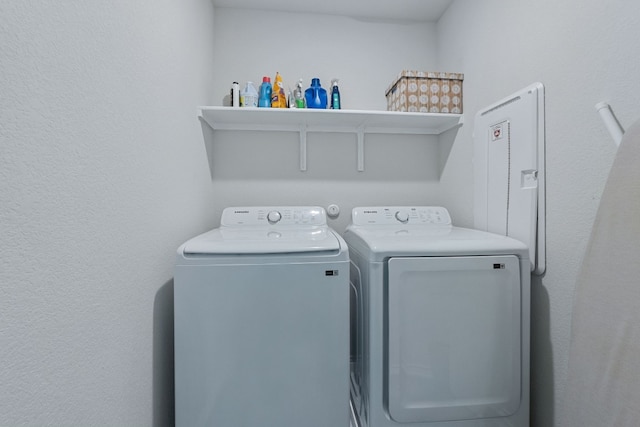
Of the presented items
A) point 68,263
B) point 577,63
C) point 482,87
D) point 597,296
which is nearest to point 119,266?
point 68,263

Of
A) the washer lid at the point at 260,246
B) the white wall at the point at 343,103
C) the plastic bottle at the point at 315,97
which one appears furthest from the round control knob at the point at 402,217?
the plastic bottle at the point at 315,97

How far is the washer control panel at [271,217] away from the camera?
1.82 metres

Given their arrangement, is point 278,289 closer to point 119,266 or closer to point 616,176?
point 119,266

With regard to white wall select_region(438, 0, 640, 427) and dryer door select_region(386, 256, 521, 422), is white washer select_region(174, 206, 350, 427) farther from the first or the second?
white wall select_region(438, 0, 640, 427)

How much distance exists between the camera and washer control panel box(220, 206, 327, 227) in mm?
1822

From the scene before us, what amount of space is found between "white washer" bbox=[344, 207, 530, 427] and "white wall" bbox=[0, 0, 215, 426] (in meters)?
0.89

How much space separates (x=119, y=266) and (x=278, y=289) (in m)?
0.54

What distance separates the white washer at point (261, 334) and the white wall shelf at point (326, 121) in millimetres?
979

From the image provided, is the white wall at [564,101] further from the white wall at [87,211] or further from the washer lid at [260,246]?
the white wall at [87,211]

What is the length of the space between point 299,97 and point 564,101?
1391 mm

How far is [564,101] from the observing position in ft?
3.77

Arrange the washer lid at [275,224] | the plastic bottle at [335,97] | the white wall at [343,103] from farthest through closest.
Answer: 1. the white wall at [343,103]
2. the plastic bottle at [335,97]
3. the washer lid at [275,224]

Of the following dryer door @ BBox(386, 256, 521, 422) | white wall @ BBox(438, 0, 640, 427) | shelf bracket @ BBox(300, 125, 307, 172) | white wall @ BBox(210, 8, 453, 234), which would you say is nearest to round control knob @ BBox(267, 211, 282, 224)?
white wall @ BBox(210, 8, 453, 234)

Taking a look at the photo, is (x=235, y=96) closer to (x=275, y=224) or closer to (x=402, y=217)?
(x=275, y=224)
